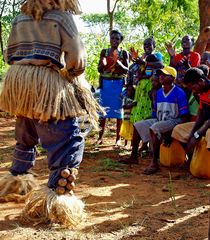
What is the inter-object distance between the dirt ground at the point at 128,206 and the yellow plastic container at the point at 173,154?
123mm

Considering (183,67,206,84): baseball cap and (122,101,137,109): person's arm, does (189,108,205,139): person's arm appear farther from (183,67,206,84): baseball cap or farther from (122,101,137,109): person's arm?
(122,101,137,109): person's arm

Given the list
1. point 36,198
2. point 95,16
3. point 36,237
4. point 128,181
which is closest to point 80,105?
point 36,198

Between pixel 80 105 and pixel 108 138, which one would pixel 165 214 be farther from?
pixel 108 138

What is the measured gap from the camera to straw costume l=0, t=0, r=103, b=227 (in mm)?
3232

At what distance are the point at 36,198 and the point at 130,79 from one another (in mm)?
3346

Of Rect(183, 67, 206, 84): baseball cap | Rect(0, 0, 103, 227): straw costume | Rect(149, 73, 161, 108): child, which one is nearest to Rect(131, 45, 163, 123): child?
Rect(149, 73, 161, 108): child

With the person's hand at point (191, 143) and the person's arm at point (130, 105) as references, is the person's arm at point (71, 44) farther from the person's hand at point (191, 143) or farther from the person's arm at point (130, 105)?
the person's arm at point (130, 105)

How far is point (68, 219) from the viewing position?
3.17 m

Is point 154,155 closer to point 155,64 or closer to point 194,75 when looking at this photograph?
point 194,75

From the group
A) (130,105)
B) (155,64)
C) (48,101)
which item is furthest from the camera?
(130,105)

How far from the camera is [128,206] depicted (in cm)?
371

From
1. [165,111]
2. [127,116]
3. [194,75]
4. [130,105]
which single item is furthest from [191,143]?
[127,116]

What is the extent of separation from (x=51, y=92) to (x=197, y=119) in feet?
6.89

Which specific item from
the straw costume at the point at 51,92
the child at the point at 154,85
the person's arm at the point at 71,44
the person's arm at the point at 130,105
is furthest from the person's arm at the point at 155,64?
the person's arm at the point at 71,44
